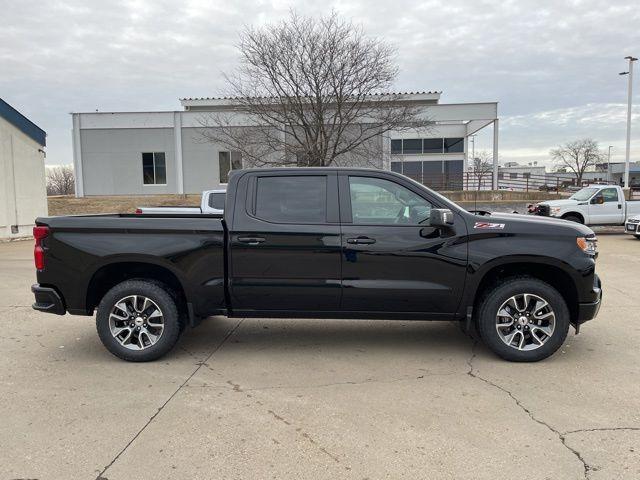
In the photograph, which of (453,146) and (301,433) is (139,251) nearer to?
(301,433)

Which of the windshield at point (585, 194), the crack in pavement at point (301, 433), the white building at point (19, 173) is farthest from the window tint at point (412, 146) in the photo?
the crack in pavement at point (301, 433)

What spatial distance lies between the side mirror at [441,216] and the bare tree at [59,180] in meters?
87.9

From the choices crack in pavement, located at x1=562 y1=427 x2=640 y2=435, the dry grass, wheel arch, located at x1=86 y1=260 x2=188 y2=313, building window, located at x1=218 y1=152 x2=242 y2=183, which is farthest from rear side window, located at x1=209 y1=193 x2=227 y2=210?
building window, located at x1=218 y1=152 x2=242 y2=183

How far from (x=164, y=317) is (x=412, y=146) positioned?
36.5 metres

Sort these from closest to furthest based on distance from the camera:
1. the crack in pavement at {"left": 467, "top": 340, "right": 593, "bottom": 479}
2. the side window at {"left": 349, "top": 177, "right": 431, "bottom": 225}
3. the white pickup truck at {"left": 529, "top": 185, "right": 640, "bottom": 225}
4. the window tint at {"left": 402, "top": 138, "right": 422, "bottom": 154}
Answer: the crack in pavement at {"left": 467, "top": 340, "right": 593, "bottom": 479} < the side window at {"left": 349, "top": 177, "right": 431, "bottom": 225} < the white pickup truck at {"left": 529, "top": 185, "right": 640, "bottom": 225} < the window tint at {"left": 402, "top": 138, "right": 422, "bottom": 154}

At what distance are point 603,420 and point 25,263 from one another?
1234cm

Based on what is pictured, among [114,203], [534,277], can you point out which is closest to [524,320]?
[534,277]

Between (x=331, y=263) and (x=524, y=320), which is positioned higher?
(x=331, y=263)

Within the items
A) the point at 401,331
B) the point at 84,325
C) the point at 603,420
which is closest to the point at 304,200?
the point at 401,331

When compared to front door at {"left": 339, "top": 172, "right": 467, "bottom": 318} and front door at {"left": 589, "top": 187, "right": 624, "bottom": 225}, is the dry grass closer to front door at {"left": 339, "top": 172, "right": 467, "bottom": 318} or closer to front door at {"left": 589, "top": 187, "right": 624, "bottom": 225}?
front door at {"left": 589, "top": 187, "right": 624, "bottom": 225}

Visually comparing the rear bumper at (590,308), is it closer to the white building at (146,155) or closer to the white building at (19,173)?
the white building at (19,173)

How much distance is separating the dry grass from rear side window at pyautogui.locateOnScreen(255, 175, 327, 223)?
20871mm

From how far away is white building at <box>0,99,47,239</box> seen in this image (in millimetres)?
16938

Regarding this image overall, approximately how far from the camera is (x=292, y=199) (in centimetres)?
504
